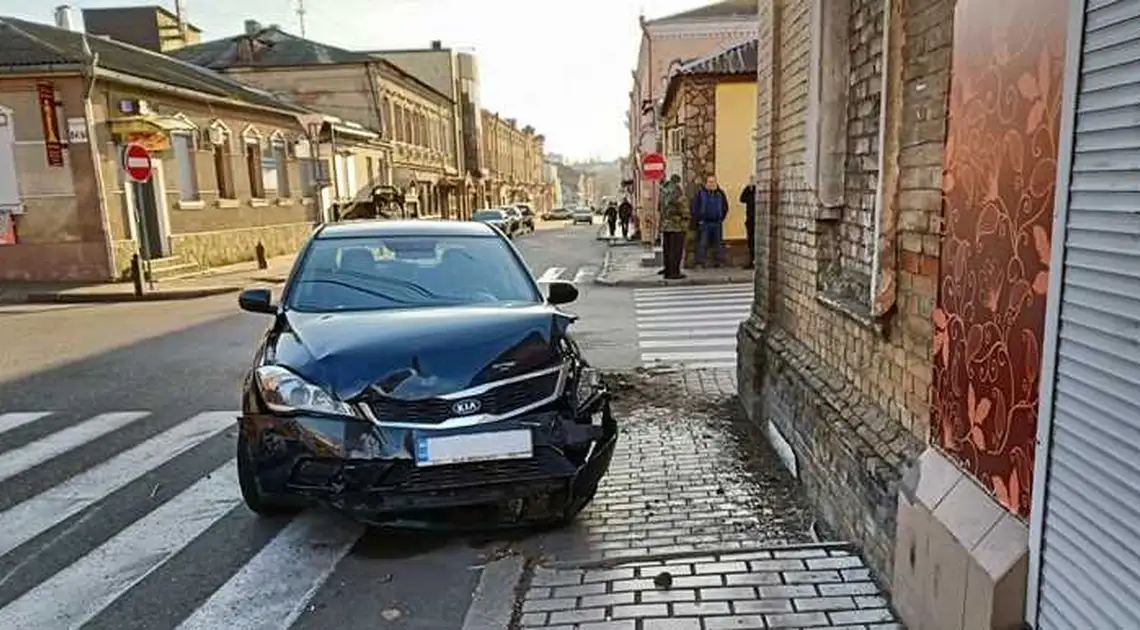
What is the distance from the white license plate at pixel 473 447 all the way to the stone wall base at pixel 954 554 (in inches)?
68.9

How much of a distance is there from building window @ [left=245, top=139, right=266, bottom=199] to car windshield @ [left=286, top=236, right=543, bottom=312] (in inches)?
831

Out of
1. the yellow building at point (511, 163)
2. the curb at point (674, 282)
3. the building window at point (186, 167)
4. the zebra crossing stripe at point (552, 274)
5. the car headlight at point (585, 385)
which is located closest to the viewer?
the car headlight at point (585, 385)

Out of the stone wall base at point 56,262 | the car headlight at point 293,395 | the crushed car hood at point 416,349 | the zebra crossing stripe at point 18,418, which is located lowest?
the zebra crossing stripe at point 18,418

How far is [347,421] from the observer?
3820mm

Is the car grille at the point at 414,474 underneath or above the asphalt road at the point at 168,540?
above

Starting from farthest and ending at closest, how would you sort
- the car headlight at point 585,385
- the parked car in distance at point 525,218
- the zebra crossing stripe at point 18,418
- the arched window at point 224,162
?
the parked car in distance at point 525,218 → the arched window at point 224,162 → the zebra crossing stripe at point 18,418 → the car headlight at point 585,385

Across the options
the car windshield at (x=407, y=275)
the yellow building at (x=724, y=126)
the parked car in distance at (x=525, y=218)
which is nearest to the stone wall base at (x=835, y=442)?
the car windshield at (x=407, y=275)

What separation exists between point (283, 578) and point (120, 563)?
0.94 meters

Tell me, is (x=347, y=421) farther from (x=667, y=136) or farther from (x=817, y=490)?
(x=667, y=136)

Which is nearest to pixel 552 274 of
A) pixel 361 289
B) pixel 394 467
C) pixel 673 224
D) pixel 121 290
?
pixel 673 224

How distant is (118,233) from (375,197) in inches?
557

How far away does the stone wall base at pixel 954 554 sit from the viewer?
7.66 ft

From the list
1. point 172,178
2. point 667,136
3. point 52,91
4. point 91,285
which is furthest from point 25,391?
point 667,136

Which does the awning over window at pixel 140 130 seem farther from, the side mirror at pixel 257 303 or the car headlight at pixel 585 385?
the car headlight at pixel 585 385
